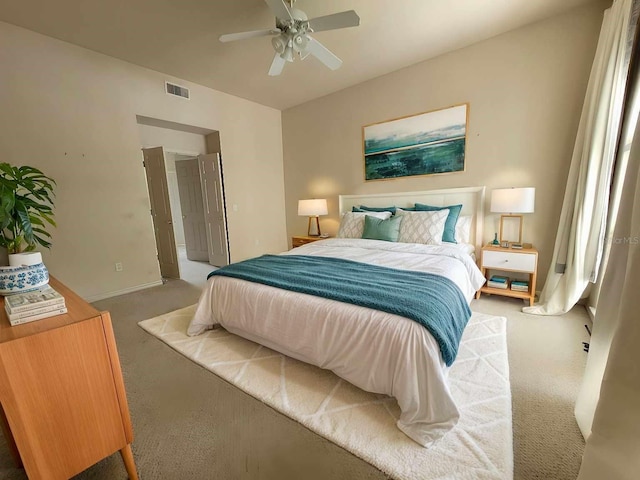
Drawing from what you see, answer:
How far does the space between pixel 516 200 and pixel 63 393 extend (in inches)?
138

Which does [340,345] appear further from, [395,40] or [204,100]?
[204,100]

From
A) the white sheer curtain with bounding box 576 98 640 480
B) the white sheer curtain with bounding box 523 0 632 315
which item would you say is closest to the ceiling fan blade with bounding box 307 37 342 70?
the white sheer curtain with bounding box 523 0 632 315

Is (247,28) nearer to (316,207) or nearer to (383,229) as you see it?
(316,207)

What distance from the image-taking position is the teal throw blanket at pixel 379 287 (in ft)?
4.68

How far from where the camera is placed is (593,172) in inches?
87.0

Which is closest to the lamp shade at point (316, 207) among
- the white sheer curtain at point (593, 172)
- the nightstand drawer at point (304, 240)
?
the nightstand drawer at point (304, 240)

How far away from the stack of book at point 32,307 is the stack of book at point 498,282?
3519 millimetres

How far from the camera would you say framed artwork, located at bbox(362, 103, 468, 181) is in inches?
129

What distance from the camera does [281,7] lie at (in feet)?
6.26

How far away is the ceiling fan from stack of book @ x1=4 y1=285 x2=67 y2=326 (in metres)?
2.17

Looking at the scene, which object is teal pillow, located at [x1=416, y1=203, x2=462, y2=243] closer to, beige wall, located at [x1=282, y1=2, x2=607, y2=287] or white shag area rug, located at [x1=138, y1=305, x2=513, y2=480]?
beige wall, located at [x1=282, y1=2, x2=607, y2=287]

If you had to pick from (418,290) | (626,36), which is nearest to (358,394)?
(418,290)

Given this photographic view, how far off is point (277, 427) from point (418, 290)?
1120 millimetres

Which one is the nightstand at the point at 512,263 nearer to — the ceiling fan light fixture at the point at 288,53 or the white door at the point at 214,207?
the ceiling fan light fixture at the point at 288,53
